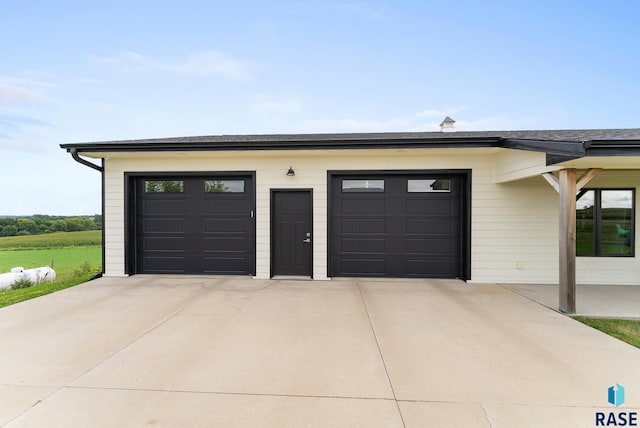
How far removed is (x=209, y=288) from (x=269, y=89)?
35.6 ft

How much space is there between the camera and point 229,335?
3.11 m

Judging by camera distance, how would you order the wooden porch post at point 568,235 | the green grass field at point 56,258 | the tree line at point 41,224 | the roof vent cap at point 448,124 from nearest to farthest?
the wooden porch post at point 568,235 < the green grass field at point 56,258 < the roof vent cap at point 448,124 < the tree line at point 41,224

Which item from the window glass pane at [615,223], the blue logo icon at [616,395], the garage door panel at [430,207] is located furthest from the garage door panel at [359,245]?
the window glass pane at [615,223]

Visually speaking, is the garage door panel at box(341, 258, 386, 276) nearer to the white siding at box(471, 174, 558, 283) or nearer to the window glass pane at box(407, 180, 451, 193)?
the window glass pane at box(407, 180, 451, 193)

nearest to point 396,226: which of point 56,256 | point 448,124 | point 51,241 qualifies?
point 448,124

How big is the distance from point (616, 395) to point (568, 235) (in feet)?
8.15

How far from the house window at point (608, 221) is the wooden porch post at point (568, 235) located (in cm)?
227

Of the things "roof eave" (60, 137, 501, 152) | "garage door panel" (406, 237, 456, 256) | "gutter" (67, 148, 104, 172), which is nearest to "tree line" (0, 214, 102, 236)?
"gutter" (67, 148, 104, 172)

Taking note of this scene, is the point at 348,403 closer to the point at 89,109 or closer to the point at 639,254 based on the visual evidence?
the point at 639,254

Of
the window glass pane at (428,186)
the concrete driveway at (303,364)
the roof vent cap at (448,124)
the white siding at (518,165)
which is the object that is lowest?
the concrete driveway at (303,364)

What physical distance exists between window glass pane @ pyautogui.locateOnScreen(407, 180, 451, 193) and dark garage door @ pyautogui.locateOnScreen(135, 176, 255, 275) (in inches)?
132

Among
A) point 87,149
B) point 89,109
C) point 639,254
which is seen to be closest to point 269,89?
point 89,109

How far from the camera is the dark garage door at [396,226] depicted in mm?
5852

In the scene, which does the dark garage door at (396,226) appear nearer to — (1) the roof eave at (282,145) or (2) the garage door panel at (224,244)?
(1) the roof eave at (282,145)
